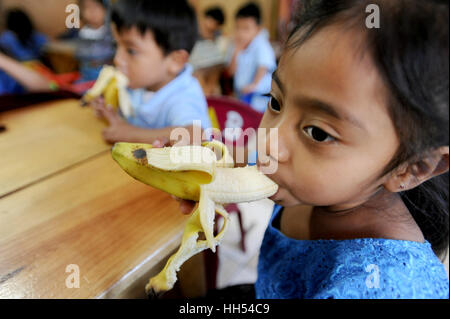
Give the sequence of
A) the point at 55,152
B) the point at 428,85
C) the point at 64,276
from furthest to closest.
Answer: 1. the point at 55,152
2. the point at 64,276
3. the point at 428,85

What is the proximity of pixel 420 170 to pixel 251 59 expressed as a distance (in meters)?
2.38

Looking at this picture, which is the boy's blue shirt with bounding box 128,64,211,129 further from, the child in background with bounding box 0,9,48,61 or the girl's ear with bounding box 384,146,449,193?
the child in background with bounding box 0,9,48,61

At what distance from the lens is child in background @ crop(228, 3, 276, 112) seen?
7.89ft

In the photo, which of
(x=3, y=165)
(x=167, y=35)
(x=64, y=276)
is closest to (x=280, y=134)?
(x=64, y=276)

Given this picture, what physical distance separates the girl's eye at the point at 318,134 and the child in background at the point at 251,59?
1.87m

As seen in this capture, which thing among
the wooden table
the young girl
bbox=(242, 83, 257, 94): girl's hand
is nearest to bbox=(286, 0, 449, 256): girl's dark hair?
the young girl

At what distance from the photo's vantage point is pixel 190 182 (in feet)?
1.22

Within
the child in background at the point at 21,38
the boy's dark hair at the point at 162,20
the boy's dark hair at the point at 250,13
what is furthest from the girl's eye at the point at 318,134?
the boy's dark hair at the point at 250,13

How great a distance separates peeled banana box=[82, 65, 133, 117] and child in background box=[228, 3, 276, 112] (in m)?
1.38

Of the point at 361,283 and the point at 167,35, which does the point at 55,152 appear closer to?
the point at 167,35

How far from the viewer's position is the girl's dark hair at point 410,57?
0.31m

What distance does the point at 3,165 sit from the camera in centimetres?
60
